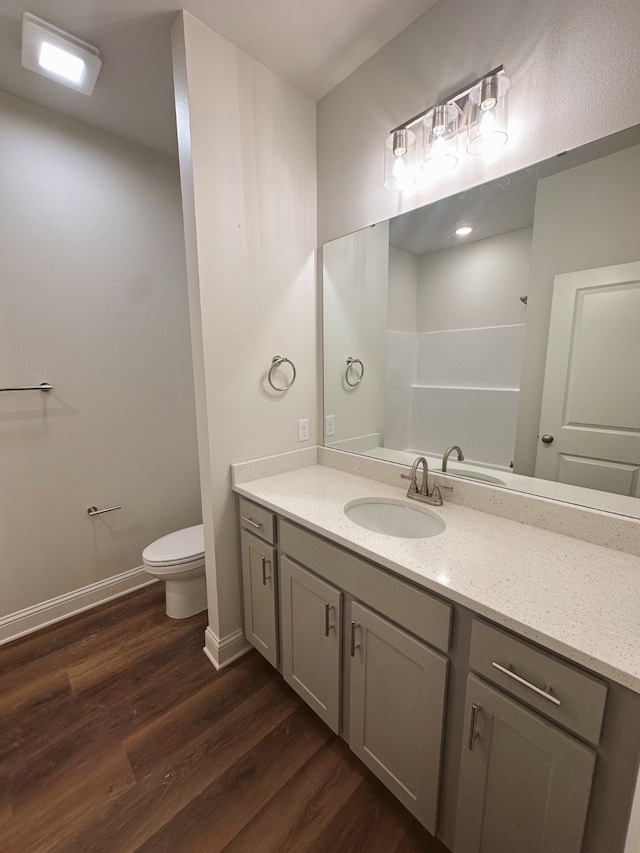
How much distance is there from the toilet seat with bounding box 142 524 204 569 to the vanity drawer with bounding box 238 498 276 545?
1.58ft

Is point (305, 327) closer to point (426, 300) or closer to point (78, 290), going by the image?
point (426, 300)

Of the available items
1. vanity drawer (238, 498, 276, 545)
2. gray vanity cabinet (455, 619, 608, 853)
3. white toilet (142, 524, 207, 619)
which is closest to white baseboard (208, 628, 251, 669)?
white toilet (142, 524, 207, 619)

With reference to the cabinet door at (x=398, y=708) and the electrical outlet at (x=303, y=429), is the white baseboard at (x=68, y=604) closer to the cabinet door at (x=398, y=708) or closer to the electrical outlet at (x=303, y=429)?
the electrical outlet at (x=303, y=429)

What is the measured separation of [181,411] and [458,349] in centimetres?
177

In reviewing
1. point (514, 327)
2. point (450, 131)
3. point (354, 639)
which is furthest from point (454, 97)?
point (354, 639)

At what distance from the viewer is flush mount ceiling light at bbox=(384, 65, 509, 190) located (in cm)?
112

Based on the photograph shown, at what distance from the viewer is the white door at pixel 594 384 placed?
102 centimetres

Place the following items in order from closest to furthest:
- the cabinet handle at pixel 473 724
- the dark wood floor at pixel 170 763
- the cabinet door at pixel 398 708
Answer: the cabinet handle at pixel 473 724 → the cabinet door at pixel 398 708 → the dark wood floor at pixel 170 763

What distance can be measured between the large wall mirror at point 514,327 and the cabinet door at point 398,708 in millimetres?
679

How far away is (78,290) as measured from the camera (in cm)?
188

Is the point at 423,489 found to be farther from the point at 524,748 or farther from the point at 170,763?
the point at 170,763

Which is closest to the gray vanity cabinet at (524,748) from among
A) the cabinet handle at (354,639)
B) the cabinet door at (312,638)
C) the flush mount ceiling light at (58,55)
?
the cabinet handle at (354,639)

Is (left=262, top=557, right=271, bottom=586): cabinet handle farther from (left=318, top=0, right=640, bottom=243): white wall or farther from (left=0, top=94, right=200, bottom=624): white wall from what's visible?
(left=318, top=0, right=640, bottom=243): white wall

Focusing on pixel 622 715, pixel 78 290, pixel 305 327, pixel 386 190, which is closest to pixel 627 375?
pixel 622 715
